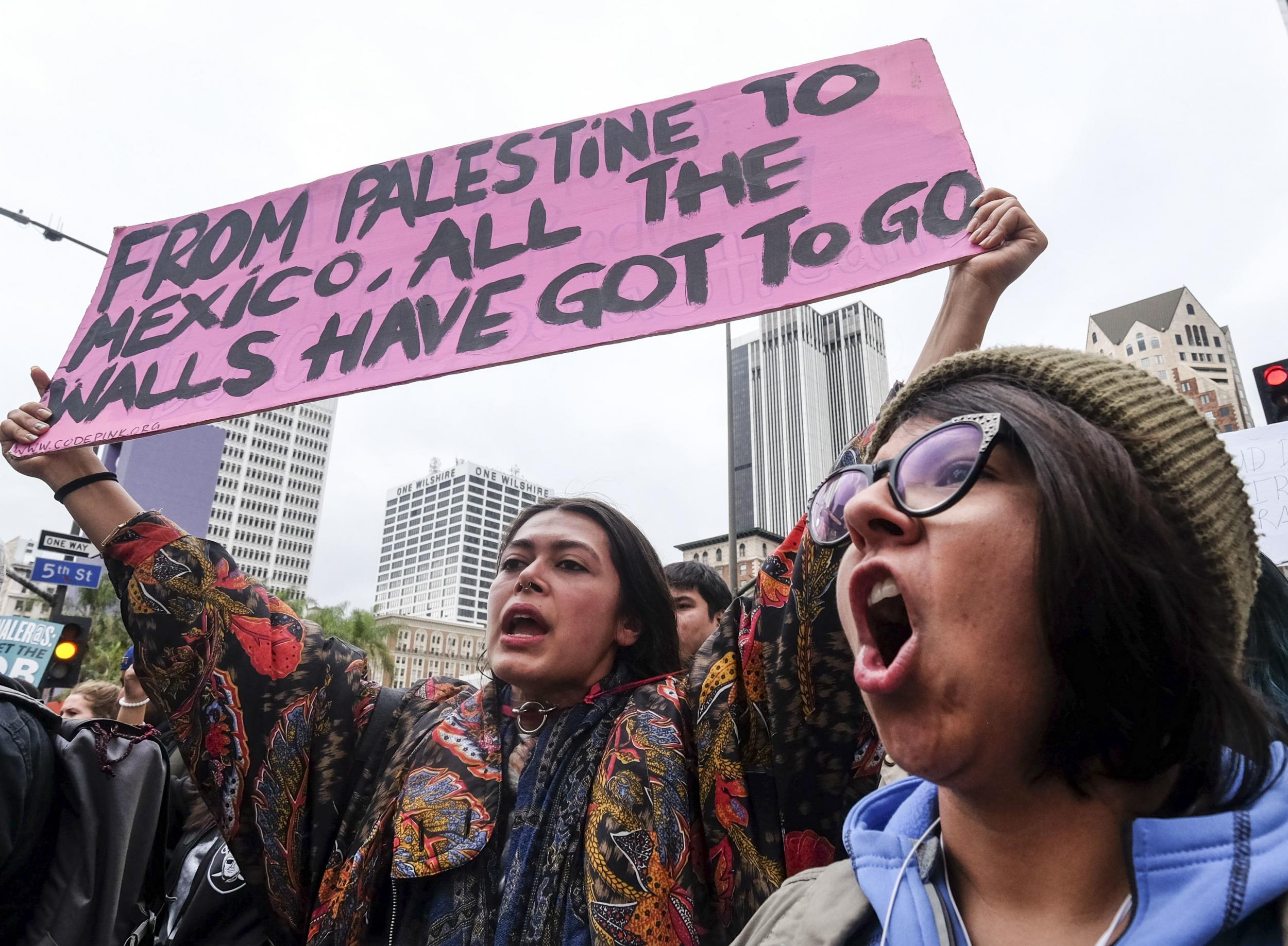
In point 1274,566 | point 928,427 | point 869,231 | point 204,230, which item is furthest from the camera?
point 204,230

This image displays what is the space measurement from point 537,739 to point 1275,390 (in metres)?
5.96

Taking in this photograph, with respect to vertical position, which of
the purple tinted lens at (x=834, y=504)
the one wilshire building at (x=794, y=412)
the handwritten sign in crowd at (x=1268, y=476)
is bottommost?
the purple tinted lens at (x=834, y=504)

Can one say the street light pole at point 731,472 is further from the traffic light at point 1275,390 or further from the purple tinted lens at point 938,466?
the purple tinted lens at point 938,466

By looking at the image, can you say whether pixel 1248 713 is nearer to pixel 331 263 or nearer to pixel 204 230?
pixel 331 263

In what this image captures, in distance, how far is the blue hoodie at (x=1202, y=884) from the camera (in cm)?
74

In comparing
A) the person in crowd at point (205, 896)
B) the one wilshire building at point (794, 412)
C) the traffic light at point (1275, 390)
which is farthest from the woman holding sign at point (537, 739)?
the one wilshire building at point (794, 412)

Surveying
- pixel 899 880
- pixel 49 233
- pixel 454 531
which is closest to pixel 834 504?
pixel 899 880

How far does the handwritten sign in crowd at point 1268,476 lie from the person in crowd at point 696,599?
2477 millimetres

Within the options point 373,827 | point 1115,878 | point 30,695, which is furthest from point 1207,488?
point 30,695

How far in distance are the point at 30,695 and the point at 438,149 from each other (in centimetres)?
199

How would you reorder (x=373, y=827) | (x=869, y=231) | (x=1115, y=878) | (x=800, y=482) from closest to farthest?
(x=1115, y=878), (x=373, y=827), (x=869, y=231), (x=800, y=482)

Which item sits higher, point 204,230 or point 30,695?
point 204,230

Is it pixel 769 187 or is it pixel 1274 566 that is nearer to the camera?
pixel 1274 566

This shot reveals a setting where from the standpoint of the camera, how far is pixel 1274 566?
1588 millimetres
